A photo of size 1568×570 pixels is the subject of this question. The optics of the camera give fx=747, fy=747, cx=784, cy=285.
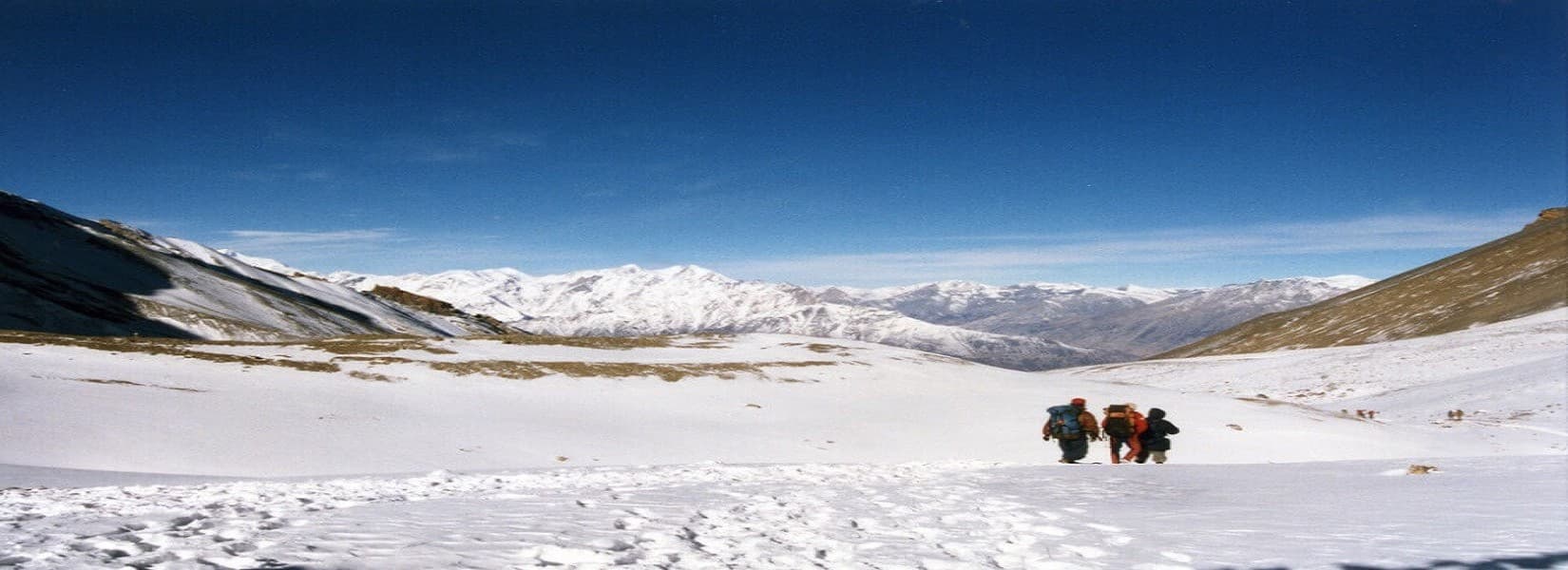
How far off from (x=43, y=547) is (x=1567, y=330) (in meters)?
84.8

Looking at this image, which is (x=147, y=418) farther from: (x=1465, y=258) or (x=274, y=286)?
(x=1465, y=258)

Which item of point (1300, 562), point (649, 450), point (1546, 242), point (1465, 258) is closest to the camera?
point (1300, 562)

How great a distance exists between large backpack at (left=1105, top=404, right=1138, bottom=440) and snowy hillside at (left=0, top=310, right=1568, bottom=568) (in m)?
2.46

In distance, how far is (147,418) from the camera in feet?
67.1

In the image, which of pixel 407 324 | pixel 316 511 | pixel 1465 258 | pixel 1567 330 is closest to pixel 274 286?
pixel 407 324

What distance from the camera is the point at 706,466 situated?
1967cm

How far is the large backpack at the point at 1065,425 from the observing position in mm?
21766

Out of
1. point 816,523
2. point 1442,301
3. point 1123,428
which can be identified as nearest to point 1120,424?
point 1123,428

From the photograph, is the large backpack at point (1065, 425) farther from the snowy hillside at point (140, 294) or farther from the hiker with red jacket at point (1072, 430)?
the snowy hillside at point (140, 294)

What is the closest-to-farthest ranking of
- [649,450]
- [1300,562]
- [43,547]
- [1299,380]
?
[43,547]
[1300,562]
[649,450]
[1299,380]

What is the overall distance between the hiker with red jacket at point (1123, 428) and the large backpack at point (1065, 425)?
88 cm

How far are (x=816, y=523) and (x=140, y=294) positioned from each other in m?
116

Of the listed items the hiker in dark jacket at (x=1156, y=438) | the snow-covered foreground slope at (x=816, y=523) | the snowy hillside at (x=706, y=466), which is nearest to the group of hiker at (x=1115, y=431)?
the hiker in dark jacket at (x=1156, y=438)

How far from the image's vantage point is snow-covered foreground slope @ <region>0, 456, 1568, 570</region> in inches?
263
